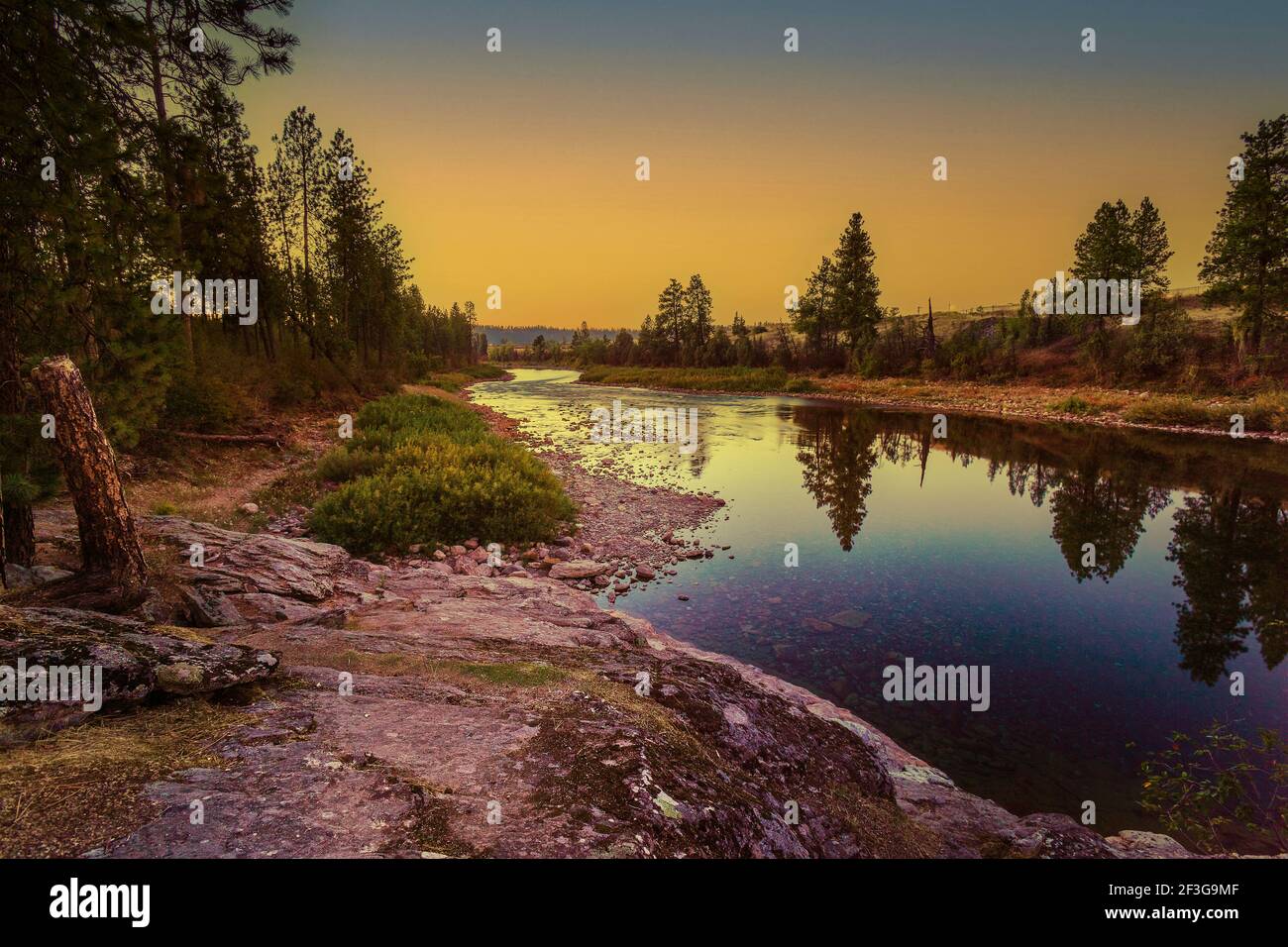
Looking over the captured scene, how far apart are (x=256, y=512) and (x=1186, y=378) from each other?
62324 millimetres

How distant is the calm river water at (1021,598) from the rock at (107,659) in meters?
7.01

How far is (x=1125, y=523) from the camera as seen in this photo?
16828 millimetres

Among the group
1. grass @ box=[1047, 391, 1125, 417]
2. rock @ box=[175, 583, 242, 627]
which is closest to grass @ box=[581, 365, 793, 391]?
grass @ box=[1047, 391, 1125, 417]

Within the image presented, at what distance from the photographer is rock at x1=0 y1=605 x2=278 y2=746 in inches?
135

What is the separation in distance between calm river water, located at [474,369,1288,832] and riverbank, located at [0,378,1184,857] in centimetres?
130

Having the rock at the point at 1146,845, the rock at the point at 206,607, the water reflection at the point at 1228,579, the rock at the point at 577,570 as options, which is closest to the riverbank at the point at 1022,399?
A: the water reflection at the point at 1228,579

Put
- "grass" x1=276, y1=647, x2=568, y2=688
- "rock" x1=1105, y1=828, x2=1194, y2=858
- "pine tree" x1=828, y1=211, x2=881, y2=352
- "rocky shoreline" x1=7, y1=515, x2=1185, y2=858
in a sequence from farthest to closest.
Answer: "pine tree" x1=828, y1=211, x2=881, y2=352 → "grass" x1=276, y1=647, x2=568, y2=688 → "rock" x1=1105, y1=828, x2=1194, y2=858 → "rocky shoreline" x1=7, y1=515, x2=1185, y2=858

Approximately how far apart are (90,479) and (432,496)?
28.0ft

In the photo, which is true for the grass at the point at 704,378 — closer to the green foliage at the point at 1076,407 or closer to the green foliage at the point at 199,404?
the green foliage at the point at 1076,407

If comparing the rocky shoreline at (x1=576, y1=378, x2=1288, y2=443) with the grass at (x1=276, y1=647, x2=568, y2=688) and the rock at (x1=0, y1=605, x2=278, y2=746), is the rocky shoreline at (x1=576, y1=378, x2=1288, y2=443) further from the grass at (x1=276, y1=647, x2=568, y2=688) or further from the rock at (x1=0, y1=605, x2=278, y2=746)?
the rock at (x1=0, y1=605, x2=278, y2=746)

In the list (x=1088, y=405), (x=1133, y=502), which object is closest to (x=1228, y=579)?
(x=1133, y=502)
